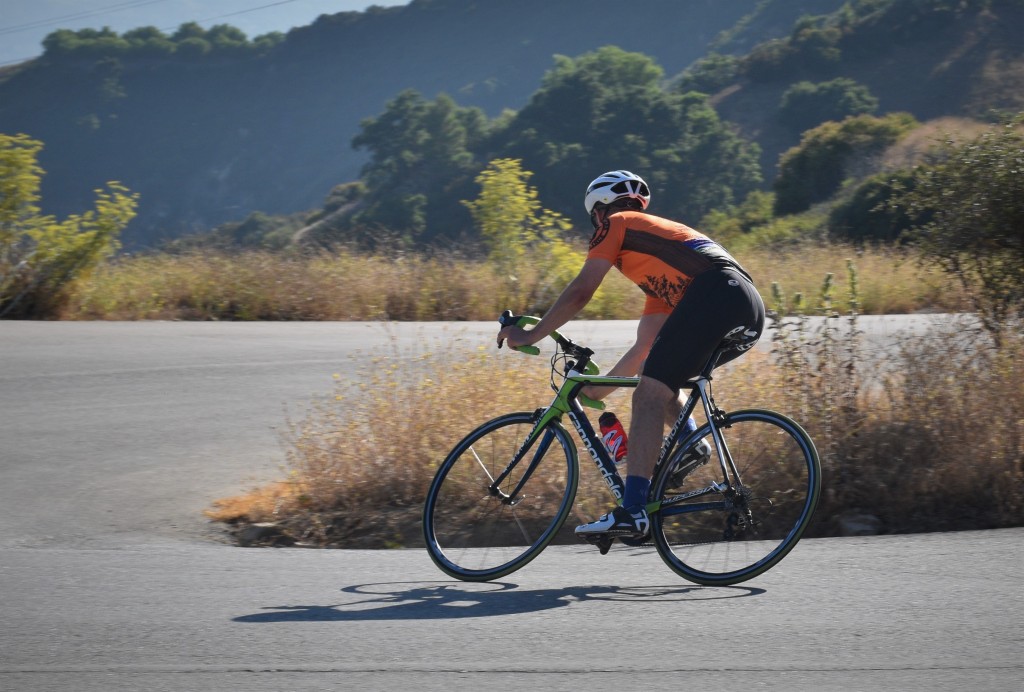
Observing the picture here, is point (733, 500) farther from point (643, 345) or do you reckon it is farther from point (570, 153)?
point (570, 153)

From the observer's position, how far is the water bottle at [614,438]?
18.5 ft

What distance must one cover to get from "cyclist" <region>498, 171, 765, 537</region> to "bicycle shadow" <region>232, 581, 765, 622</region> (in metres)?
0.33

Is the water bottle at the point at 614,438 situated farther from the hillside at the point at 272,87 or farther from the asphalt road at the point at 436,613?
the hillside at the point at 272,87

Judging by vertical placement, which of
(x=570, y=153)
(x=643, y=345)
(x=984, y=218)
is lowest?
(x=643, y=345)

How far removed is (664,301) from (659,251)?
35 cm

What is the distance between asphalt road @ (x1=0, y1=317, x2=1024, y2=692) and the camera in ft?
13.7

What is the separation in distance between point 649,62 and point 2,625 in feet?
248

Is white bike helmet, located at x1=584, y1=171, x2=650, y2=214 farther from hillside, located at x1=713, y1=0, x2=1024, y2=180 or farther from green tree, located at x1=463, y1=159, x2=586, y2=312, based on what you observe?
hillside, located at x1=713, y1=0, x2=1024, y2=180

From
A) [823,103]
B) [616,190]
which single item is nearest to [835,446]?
[616,190]

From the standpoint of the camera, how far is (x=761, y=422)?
5.43 meters

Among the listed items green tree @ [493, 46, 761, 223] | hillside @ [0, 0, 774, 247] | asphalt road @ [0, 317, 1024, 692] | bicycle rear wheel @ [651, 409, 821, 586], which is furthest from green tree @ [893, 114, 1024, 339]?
Result: hillside @ [0, 0, 774, 247]

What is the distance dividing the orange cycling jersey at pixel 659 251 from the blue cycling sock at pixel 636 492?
89 cm

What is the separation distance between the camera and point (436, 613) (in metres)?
5.02

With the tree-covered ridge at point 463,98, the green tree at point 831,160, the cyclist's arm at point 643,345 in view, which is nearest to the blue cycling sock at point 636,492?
the cyclist's arm at point 643,345
